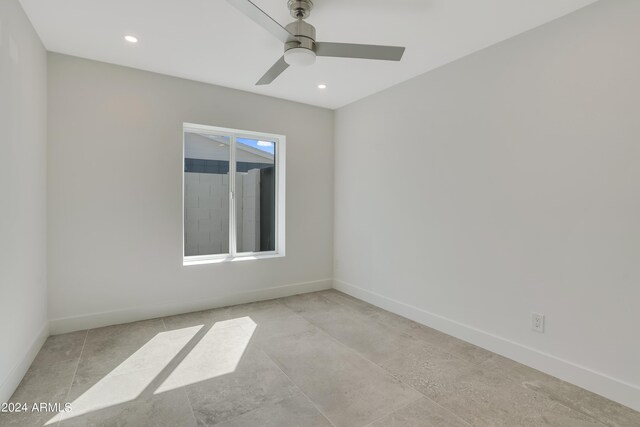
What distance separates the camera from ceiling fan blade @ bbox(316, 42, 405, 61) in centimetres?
190

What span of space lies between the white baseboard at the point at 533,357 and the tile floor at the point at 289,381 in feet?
0.20

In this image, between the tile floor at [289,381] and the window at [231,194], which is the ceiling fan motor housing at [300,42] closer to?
the window at [231,194]

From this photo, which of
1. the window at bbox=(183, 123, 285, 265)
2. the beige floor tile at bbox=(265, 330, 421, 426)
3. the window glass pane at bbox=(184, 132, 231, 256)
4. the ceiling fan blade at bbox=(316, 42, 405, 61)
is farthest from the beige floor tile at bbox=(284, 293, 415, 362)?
the ceiling fan blade at bbox=(316, 42, 405, 61)

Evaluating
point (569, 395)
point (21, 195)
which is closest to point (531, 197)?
point (569, 395)

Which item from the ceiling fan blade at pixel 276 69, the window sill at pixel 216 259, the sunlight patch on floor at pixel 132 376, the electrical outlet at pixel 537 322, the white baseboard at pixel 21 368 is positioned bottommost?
the sunlight patch on floor at pixel 132 376

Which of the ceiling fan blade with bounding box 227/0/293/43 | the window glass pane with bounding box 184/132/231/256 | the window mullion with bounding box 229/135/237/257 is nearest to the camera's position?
the ceiling fan blade with bounding box 227/0/293/43

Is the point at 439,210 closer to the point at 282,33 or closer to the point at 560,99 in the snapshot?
the point at 560,99

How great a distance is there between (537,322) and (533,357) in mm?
256

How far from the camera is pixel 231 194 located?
3.76 metres

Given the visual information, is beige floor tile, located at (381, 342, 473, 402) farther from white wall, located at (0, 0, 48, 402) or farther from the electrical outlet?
white wall, located at (0, 0, 48, 402)

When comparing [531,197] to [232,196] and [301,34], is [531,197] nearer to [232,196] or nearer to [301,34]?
[301,34]

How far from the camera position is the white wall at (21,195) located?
182 cm

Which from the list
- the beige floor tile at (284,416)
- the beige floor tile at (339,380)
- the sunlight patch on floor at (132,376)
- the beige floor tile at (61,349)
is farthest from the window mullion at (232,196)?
the beige floor tile at (284,416)

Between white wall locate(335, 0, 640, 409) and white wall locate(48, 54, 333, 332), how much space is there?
73.5 inches
